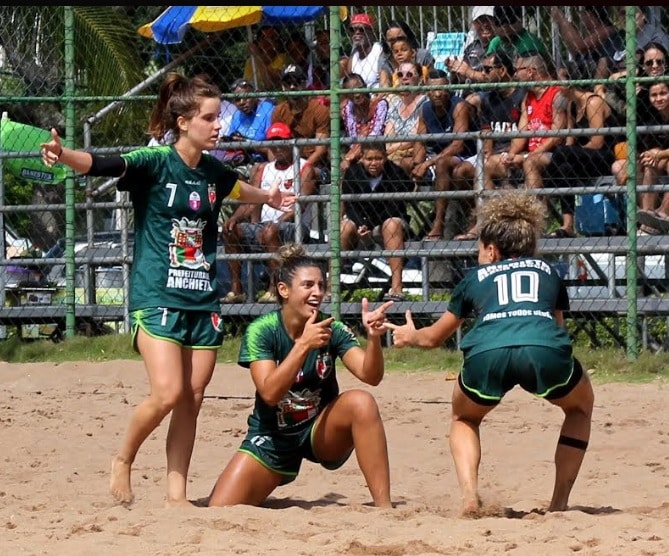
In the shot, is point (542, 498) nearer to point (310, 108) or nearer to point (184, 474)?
point (184, 474)

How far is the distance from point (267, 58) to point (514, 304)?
6.80 meters

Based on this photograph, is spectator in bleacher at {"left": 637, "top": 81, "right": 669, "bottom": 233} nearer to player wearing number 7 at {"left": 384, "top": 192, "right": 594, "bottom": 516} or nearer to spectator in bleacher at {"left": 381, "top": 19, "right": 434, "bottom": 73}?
spectator in bleacher at {"left": 381, "top": 19, "right": 434, "bottom": 73}

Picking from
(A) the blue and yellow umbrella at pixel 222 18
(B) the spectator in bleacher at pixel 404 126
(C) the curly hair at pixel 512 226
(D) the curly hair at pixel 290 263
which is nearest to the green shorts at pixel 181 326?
(D) the curly hair at pixel 290 263

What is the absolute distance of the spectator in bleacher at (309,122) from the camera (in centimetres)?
1019

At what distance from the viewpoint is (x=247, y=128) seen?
10617mm

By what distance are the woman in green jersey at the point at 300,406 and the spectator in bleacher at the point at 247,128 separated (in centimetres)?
513

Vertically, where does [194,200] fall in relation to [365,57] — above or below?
below

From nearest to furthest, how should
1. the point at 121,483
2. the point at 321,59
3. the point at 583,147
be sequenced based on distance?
the point at 121,483 → the point at 583,147 → the point at 321,59

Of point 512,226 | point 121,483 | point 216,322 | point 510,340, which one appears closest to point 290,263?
point 216,322

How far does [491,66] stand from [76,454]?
4823 mm

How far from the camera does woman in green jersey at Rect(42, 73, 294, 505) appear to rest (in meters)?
5.30

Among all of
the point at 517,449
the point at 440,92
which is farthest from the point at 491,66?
the point at 517,449

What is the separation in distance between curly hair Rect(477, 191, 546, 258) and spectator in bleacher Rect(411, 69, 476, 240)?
15.2 ft

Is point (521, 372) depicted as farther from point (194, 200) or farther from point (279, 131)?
point (279, 131)
